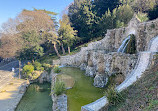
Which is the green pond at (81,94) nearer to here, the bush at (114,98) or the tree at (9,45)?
the bush at (114,98)

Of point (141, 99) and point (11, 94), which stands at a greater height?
point (141, 99)

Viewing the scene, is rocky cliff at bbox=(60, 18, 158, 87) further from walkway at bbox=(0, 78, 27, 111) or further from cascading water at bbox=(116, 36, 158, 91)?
walkway at bbox=(0, 78, 27, 111)

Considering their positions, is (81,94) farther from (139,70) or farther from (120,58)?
(139,70)

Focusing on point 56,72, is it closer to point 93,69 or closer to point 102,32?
point 93,69

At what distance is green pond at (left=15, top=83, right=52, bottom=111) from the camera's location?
10470 mm

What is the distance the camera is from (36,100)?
1191 centimetres

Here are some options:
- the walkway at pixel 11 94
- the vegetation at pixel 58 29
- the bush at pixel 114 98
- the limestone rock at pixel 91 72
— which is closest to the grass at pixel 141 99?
the bush at pixel 114 98

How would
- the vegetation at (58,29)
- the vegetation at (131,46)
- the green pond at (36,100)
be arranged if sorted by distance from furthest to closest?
the vegetation at (58,29) < the vegetation at (131,46) < the green pond at (36,100)

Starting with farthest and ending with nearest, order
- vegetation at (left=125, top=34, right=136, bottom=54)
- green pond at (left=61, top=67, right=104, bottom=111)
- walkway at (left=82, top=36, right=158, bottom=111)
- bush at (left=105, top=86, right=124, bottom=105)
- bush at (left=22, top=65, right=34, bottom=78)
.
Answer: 1. bush at (left=22, top=65, right=34, bottom=78)
2. vegetation at (left=125, top=34, right=136, bottom=54)
3. green pond at (left=61, top=67, right=104, bottom=111)
4. walkway at (left=82, top=36, right=158, bottom=111)
5. bush at (left=105, top=86, right=124, bottom=105)

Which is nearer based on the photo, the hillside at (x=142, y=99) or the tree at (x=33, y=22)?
the hillside at (x=142, y=99)

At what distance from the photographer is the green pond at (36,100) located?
1047cm

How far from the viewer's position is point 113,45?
55.0ft

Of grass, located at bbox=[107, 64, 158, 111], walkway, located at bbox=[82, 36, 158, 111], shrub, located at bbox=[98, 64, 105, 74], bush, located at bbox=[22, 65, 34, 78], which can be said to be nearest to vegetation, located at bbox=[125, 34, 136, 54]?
shrub, located at bbox=[98, 64, 105, 74]

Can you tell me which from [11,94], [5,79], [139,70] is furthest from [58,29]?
[139,70]
